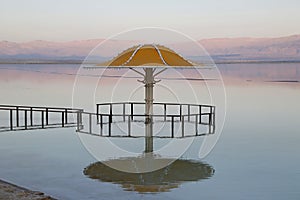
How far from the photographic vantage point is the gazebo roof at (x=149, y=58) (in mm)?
20641

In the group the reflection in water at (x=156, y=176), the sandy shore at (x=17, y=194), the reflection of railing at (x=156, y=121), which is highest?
the reflection of railing at (x=156, y=121)

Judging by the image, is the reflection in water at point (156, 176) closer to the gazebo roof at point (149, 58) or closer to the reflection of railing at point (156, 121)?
the reflection of railing at point (156, 121)

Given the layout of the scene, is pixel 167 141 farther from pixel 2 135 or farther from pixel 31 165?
pixel 2 135

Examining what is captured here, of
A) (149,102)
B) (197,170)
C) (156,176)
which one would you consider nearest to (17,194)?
(156,176)

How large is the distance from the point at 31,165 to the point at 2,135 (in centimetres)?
684

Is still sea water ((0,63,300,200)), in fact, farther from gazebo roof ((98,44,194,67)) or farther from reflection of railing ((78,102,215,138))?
gazebo roof ((98,44,194,67))

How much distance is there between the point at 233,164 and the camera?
1902cm

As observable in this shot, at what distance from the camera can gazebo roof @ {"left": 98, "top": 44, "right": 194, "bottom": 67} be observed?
67.7 feet

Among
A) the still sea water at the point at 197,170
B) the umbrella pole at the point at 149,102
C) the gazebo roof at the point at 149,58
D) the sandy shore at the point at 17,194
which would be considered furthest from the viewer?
the umbrella pole at the point at 149,102

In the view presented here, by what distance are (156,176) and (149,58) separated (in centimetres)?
551

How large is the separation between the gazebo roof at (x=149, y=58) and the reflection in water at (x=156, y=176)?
4074 mm

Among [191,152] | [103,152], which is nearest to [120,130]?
[103,152]

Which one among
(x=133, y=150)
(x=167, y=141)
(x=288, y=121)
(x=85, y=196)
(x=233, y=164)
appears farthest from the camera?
(x=288, y=121)

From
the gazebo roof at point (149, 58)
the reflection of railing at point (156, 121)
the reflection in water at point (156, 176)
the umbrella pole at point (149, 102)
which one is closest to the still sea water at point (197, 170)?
the reflection in water at point (156, 176)
